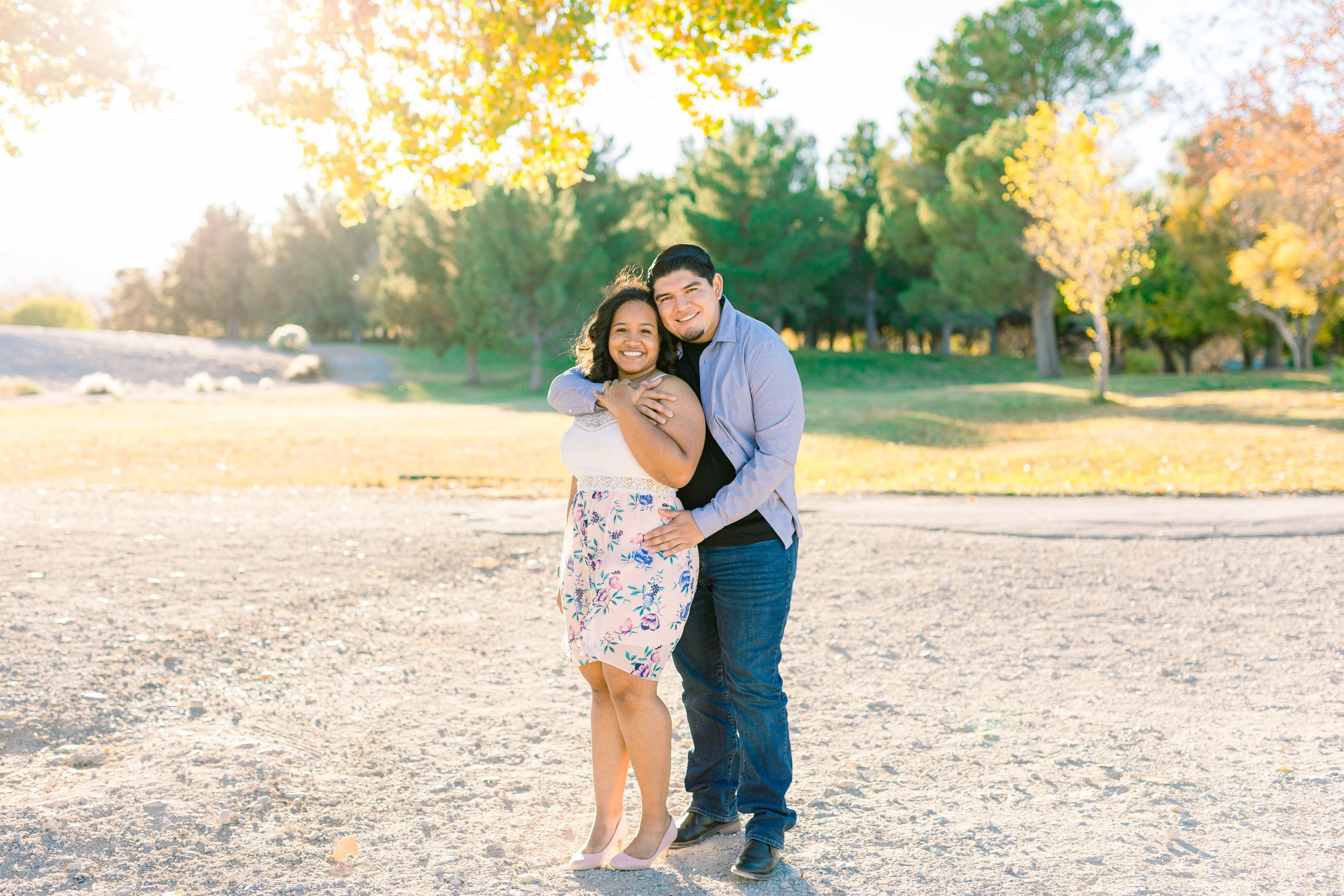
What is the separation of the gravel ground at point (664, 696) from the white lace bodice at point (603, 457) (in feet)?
4.10

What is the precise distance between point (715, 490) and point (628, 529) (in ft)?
0.98

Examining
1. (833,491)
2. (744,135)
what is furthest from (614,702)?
(744,135)

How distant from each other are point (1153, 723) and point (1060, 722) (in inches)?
15.8

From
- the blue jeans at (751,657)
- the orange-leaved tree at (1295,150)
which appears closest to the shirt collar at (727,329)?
the blue jeans at (751,657)

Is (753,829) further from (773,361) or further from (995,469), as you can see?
(995,469)

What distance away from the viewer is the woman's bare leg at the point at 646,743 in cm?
301

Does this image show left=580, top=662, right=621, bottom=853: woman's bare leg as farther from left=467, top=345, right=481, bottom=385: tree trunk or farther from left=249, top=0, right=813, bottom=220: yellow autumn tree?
left=467, top=345, right=481, bottom=385: tree trunk

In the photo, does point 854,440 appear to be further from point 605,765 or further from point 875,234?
point 875,234

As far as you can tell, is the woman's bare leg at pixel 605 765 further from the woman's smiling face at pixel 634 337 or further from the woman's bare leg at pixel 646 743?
the woman's smiling face at pixel 634 337

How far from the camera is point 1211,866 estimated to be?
3.00 m

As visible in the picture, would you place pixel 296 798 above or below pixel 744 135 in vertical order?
below

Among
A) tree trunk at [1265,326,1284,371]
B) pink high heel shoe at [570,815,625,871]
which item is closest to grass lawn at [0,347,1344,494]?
pink high heel shoe at [570,815,625,871]

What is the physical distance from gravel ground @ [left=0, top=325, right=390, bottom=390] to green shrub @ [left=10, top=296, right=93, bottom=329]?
19633mm

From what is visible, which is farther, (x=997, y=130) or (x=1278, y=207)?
(x=997, y=130)
